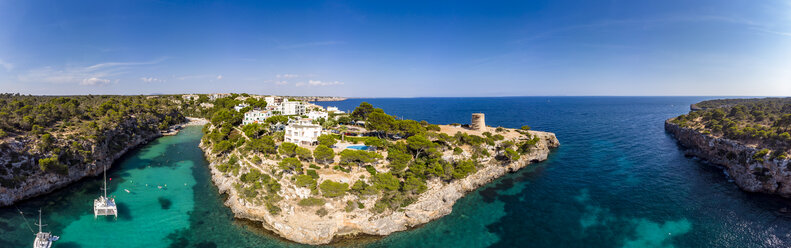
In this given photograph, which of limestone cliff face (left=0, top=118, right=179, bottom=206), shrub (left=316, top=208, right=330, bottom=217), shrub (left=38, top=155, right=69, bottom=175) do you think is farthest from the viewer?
shrub (left=38, top=155, right=69, bottom=175)

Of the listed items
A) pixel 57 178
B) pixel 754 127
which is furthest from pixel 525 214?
pixel 57 178

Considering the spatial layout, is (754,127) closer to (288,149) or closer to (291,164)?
(291,164)

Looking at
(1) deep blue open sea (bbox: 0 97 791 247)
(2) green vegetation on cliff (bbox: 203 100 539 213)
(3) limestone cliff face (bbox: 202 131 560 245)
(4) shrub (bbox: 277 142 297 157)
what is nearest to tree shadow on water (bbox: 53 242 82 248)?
(1) deep blue open sea (bbox: 0 97 791 247)

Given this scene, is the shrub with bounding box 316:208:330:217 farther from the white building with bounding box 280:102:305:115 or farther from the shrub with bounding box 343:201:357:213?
the white building with bounding box 280:102:305:115

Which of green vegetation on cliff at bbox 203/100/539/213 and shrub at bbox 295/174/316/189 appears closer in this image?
shrub at bbox 295/174/316/189

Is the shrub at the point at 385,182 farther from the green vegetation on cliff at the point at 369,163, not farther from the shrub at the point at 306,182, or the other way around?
the shrub at the point at 306,182

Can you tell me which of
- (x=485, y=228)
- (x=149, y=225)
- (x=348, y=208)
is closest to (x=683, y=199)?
(x=485, y=228)

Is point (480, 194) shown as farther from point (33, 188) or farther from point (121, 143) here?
point (121, 143)
